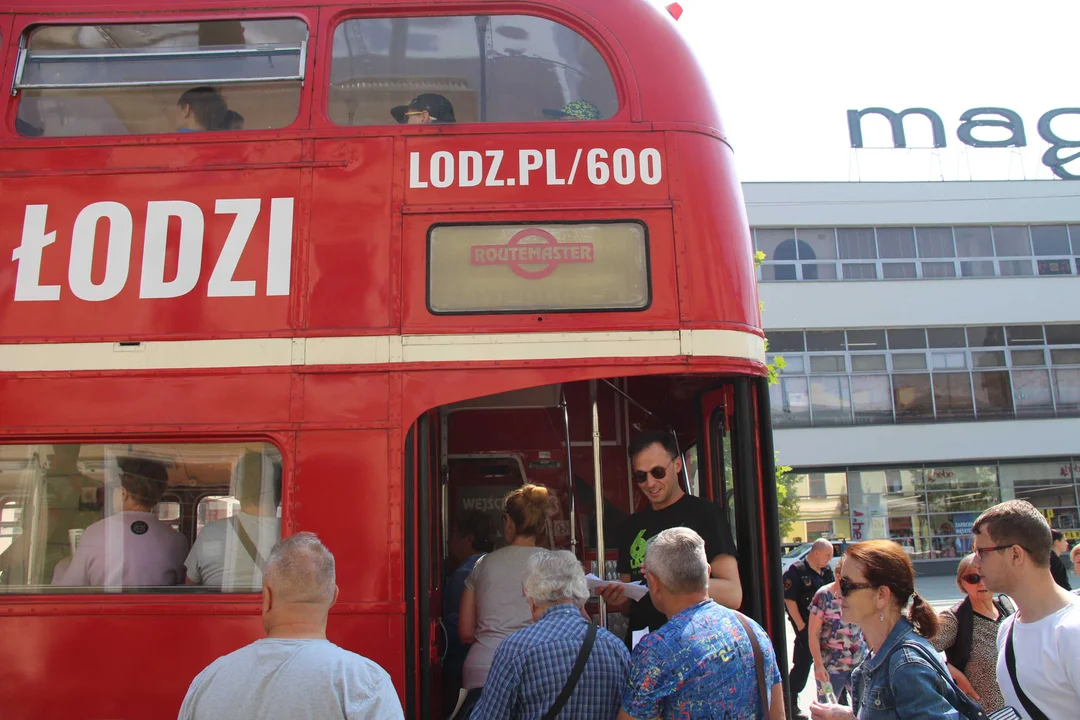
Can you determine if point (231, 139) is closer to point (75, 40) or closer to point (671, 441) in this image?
point (75, 40)

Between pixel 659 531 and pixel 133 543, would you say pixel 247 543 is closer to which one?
pixel 133 543

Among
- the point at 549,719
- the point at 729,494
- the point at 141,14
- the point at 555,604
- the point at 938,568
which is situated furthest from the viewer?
the point at 938,568

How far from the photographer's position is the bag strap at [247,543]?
3.62m

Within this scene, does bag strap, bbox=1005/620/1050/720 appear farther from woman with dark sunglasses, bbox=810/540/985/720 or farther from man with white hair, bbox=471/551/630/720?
man with white hair, bbox=471/551/630/720

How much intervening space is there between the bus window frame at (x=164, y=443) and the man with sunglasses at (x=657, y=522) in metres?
1.47

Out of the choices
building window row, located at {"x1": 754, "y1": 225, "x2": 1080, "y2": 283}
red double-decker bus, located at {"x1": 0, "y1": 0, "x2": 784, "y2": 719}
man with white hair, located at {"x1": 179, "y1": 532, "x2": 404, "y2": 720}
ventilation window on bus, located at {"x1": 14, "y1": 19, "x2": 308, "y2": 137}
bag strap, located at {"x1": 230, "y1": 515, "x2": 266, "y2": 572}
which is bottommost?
man with white hair, located at {"x1": 179, "y1": 532, "x2": 404, "y2": 720}

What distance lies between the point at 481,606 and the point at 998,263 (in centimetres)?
2524

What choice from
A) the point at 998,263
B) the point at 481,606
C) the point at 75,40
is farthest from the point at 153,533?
the point at 998,263

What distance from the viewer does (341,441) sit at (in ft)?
11.8

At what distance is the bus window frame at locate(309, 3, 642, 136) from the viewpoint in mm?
3900

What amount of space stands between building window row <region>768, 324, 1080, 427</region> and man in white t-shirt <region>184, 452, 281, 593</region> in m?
21.1

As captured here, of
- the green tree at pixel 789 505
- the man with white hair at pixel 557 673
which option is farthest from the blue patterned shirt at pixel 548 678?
the green tree at pixel 789 505

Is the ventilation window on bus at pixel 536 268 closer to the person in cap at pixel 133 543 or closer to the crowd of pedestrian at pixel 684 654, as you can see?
the crowd of pedestrian at pixel 684 654

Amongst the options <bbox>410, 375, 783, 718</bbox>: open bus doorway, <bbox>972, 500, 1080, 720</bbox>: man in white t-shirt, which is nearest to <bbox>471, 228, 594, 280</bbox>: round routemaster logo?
<bbox>410, 375, 783, 718</bbox>: open bus doorway
